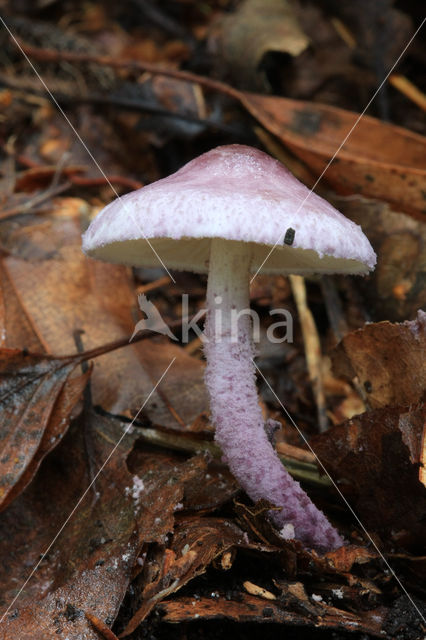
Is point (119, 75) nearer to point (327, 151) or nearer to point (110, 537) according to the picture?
point (327, 151)

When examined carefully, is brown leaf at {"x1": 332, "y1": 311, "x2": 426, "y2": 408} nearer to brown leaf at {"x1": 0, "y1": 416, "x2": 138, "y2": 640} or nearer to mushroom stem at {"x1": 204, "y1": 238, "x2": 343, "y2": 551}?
mushroom stem at {"x1": 204, "y1": 238, "x2": 343, "y2": 551}

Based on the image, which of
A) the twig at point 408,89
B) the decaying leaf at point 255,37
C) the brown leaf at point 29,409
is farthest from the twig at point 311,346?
the twig at point 408,89

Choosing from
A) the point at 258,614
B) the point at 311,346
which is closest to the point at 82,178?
the point at 311,346

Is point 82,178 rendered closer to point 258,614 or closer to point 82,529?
point 82,529

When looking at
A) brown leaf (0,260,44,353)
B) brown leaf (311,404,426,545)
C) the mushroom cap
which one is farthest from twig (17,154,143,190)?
brown leaf (311,404,426,545)

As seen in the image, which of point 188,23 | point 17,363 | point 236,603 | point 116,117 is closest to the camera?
point 236,603

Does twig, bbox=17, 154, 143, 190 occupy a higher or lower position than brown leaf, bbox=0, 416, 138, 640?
higher

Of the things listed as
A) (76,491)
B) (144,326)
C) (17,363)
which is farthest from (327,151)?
(76,491)
